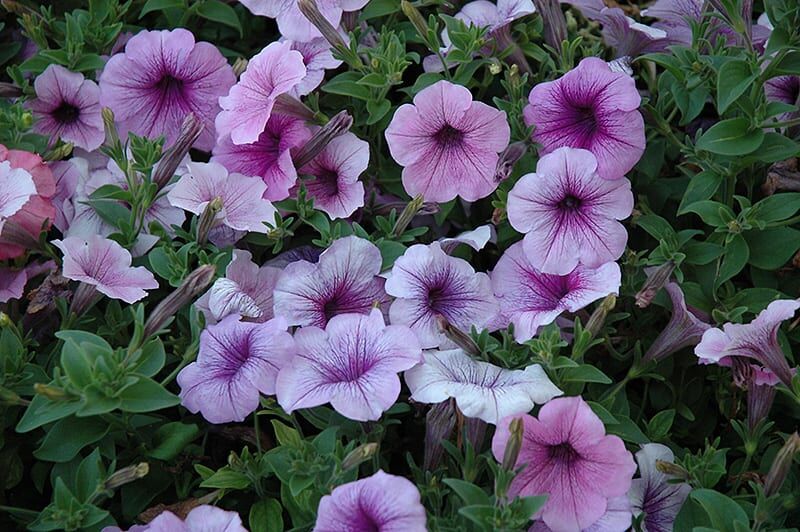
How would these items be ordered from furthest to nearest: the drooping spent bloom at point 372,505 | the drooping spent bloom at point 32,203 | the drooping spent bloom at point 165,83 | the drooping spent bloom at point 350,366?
the drooping spent bloom at point 165,83 → the drooping spent bloom at point 32,203 → the drooping spent bloom at point 350,366 → the drooping spent bloom at point 372,505

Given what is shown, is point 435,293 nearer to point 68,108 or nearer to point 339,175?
point 339,175

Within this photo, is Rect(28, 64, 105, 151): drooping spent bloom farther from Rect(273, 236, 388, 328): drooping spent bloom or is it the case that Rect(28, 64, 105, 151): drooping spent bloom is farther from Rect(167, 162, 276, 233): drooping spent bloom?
Rect(273, 236, 388, 328): drooping spent bloom

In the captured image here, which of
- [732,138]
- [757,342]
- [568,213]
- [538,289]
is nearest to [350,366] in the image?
[538,289]

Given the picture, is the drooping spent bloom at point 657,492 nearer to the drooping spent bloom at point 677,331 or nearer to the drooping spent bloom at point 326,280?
the drooping spent bloom at point 677,331

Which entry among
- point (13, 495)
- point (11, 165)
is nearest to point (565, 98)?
point (11, 165)

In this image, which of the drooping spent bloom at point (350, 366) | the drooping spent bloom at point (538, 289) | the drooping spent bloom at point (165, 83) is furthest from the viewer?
the drooping spent bloom at point (165, 83)

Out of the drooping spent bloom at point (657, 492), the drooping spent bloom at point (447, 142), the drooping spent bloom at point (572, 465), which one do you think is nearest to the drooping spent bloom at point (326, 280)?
the drooping spent bloom at point (447, 142)
